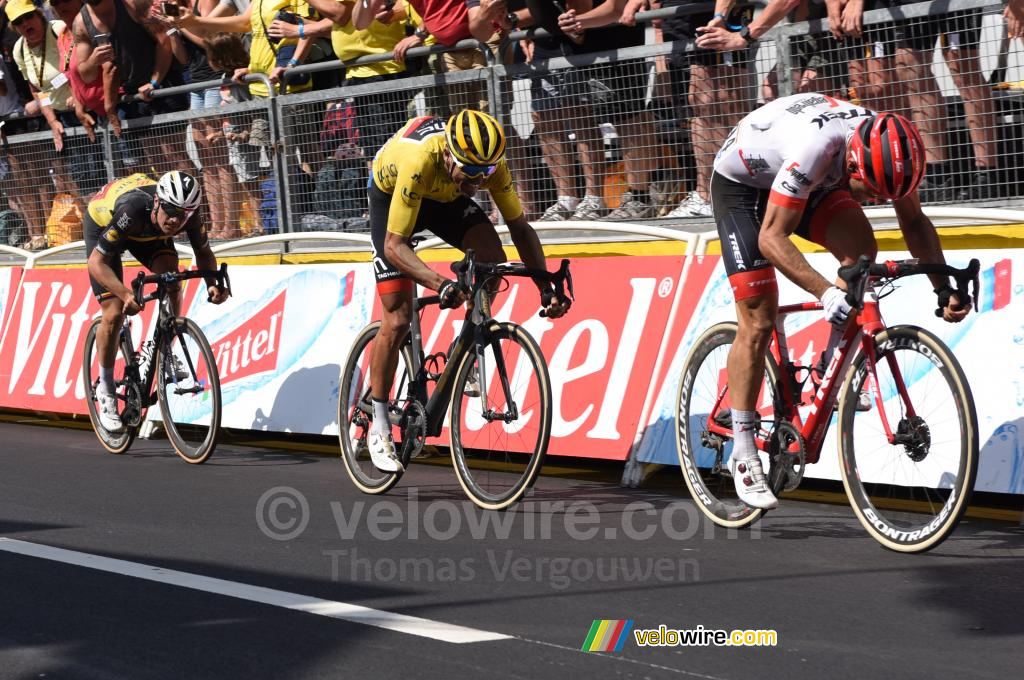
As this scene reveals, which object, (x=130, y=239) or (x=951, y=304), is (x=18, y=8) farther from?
(x=951, y=304)

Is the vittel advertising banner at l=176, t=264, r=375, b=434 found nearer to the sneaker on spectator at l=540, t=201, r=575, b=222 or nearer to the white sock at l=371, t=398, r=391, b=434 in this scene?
the sneaker on spectator at l=540, t=201, r=575, b=222

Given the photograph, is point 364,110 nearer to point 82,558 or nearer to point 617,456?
point 617,456

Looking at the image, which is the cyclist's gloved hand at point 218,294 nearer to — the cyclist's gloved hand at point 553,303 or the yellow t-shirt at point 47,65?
the cyclist's gloved hand at point 553,303

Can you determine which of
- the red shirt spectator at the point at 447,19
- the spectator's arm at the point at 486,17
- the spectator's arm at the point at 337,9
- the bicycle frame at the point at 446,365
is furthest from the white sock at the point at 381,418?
the spectator's arm at the point at 337,9

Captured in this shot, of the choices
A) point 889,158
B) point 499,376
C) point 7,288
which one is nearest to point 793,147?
point 889,158

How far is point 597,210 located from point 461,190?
2618 millimetres

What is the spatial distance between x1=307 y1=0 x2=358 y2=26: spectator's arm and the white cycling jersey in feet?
18.0

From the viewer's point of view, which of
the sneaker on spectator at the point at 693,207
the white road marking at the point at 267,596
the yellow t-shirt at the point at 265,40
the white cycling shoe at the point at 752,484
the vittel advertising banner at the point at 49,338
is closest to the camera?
the white road marking at the point at 267,596

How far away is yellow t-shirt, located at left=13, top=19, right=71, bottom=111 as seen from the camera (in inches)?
566

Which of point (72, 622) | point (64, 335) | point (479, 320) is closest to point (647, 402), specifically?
point (479, 320)

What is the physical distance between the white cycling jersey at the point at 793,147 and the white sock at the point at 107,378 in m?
5.31

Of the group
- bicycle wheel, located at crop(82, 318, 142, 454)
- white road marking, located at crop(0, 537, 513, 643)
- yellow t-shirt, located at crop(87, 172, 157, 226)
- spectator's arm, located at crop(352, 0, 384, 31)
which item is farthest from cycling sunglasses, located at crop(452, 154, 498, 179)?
spectator's arm, located at crop(352, 0, 384, 31)

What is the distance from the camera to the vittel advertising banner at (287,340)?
10.2 meters

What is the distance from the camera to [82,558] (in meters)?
6.48
